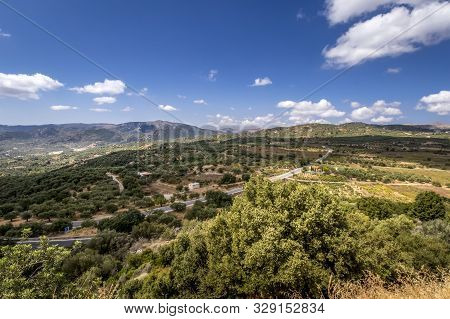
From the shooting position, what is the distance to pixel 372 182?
75.8m

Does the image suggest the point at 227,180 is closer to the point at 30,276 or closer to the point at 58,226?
the point at 58,226

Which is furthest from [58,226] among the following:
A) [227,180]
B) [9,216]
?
[227,180]

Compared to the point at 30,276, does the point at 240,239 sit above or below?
below

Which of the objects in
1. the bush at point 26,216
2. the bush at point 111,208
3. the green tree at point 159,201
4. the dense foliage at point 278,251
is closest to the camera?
the dense foliage at point 278,251

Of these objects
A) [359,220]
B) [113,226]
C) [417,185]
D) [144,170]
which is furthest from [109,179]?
[417,185]

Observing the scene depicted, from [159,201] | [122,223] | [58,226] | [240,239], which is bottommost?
[58,226]

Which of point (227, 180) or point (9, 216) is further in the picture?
point (227, 180)

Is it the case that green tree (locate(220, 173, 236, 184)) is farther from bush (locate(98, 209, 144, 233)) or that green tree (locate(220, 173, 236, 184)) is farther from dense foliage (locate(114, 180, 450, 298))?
dense foliage (locate(114, 180, 450, 298))

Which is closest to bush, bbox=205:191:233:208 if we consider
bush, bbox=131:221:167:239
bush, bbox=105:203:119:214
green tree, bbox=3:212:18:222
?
bush, bbox=131:221:167:239

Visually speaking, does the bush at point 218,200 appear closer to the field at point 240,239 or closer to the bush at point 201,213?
the field at point 240,239

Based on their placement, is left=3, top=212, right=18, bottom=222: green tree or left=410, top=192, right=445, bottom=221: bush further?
left=3, top=212, right=18, bottom=222: green tree

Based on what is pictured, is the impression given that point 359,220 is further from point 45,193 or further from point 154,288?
point 45,193

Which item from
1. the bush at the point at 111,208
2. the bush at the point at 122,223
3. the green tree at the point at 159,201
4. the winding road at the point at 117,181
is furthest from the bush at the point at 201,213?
the winding road at the point at 117,181

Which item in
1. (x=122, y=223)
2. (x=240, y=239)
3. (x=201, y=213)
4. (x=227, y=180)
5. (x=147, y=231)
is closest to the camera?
(x=240, y=239)
